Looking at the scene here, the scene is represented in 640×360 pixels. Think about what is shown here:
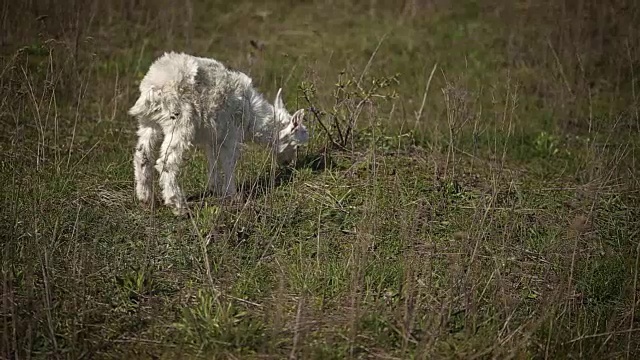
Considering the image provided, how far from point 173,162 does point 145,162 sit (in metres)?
0.35

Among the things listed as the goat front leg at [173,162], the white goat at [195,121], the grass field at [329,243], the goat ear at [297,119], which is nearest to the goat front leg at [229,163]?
the white goat at [195,121]

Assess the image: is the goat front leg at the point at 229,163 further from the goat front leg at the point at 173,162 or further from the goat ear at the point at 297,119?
the goat ear at the point at 297,119

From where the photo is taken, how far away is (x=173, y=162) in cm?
574

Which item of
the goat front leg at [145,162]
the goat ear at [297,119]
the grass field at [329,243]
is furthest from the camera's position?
the goat ear at [297,119]

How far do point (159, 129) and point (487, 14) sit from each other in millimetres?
9928

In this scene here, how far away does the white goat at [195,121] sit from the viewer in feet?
18.9

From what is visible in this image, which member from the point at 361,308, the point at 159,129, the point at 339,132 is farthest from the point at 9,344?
the point at 339,132

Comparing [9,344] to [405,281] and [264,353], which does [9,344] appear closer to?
[264,353]

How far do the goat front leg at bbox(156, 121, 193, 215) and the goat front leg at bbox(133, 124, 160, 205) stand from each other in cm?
17

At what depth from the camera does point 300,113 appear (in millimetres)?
6312

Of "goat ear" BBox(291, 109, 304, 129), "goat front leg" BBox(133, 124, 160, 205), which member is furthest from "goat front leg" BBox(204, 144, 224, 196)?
"goat ear" BBox(291, 109, 304, 129)

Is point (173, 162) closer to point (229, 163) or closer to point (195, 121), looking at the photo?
point (195, 121)

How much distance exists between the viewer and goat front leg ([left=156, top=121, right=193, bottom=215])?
5730mm

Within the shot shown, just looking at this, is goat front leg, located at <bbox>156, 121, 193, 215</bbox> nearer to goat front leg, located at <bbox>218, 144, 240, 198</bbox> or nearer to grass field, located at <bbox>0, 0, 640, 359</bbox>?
grass field, located at <bbox>0, 0, 640, 359</bbox>
